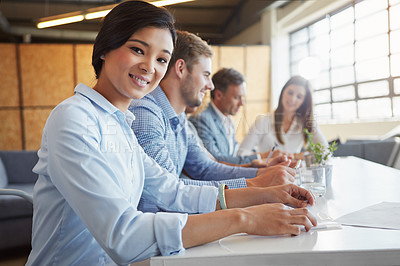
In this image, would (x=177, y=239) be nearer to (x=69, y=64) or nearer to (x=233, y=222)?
(x=233, y=222)

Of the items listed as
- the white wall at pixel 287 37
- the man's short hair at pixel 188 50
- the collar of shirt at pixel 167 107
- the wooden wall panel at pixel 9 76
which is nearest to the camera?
the collar of shirt at pixel 167 107

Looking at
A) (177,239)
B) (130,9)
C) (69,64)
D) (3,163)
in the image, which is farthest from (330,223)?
(69,64)

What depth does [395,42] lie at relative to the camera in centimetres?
605

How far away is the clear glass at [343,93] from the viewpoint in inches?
274

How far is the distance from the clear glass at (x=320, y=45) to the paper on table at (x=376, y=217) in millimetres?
6915

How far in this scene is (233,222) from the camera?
2.63ft

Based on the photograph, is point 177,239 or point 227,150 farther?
point 227,150

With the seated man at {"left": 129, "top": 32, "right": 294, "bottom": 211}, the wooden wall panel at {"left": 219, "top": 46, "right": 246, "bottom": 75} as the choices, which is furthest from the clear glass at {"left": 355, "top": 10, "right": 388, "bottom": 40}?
the seated man at {"left": 129, "top": 32, "right": 294, "bottom": 211}

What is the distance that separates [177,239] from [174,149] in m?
0.97

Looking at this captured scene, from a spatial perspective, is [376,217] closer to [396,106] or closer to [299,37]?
[396,106]

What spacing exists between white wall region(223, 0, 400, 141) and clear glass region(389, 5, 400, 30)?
76 cm

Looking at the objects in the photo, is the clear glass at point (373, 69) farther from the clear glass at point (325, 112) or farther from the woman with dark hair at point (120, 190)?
the woman with dark hair at point (120, 190)

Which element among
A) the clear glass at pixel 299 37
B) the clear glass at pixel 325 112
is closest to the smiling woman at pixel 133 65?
the clear glass at pixel 325 112

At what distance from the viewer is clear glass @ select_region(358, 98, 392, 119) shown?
6261 mm
